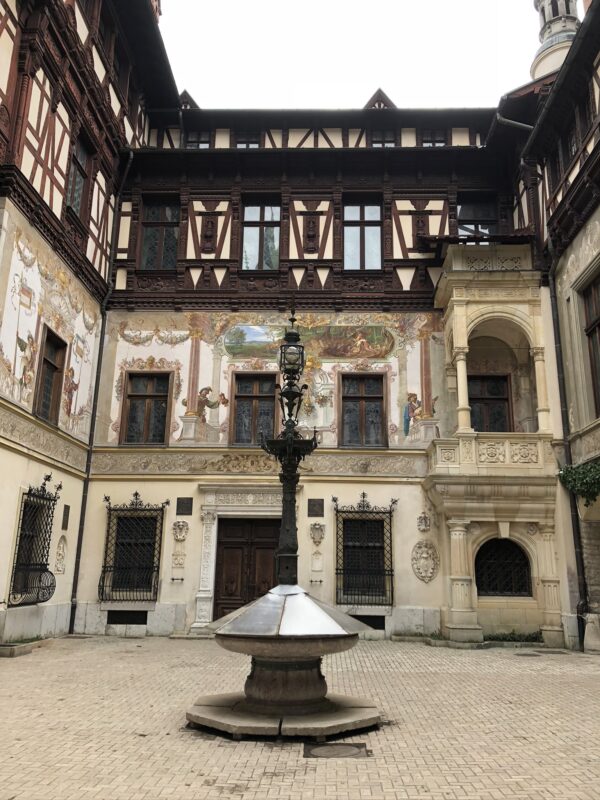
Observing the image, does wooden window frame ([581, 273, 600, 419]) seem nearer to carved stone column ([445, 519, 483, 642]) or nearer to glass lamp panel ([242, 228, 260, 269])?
carved stone column ([445, 519, 483, 642])

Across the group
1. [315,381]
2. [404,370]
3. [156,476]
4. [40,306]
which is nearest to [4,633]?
[156,476]

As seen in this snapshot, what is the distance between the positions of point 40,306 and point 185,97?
10297mm

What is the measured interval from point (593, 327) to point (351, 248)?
22.1 feet

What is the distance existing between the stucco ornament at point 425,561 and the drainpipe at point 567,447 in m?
3.01

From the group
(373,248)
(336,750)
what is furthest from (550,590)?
(336,750)

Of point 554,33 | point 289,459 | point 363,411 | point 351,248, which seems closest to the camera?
point 289,459

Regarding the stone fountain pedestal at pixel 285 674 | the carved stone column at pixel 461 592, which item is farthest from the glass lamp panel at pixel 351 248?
the stone fountain pedestal at pixel 285 674

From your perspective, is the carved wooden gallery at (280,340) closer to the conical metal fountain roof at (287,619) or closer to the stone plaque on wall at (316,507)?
the stone plaque on wall at (316,507)

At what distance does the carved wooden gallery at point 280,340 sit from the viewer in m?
13.5

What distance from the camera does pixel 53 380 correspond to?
14570 mm

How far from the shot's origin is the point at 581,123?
1388 cm

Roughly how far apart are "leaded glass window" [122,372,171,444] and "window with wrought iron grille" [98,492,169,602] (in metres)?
1.51

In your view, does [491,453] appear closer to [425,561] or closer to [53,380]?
[425,561]

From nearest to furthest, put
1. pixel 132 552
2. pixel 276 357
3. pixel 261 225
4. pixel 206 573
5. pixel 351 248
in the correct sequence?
pixel 206 573
pixel 132 552
pixel 276 357
pixel 351 248
pixel 261 225
